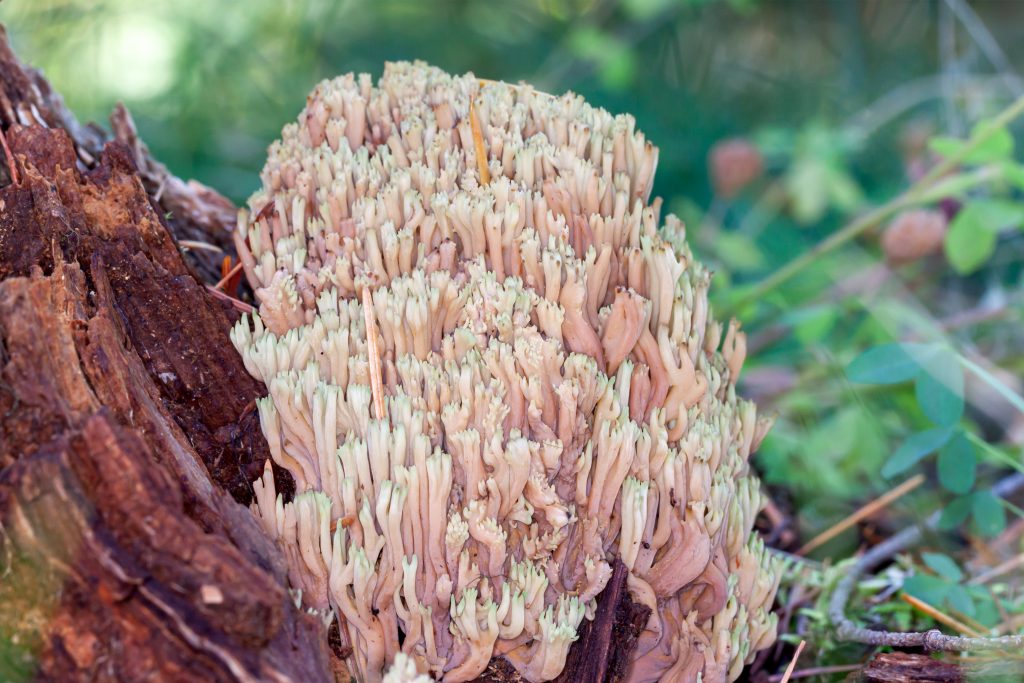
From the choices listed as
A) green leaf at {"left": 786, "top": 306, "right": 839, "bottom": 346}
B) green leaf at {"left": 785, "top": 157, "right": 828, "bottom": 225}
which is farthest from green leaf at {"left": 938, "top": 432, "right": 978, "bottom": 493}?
green leaf at {"left": 785, "top": 157, "right": 828, "bottom": 225}

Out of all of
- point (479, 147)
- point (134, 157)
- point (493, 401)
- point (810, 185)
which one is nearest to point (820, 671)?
point (493, 401)

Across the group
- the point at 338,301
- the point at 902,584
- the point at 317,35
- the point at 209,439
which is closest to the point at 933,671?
the point at 902,584

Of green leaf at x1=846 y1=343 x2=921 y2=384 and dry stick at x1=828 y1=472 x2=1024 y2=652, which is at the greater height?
green leaf at x1=846 y1=343 x2=921 y2=384

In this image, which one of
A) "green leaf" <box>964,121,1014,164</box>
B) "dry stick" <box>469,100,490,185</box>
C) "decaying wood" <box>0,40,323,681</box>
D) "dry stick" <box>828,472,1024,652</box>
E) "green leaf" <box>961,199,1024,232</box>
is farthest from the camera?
"green leaf" <box>961,199,1024,232</box>

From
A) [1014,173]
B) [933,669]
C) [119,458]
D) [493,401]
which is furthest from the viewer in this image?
[1014,173]

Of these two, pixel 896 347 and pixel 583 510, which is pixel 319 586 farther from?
pixel 896 347

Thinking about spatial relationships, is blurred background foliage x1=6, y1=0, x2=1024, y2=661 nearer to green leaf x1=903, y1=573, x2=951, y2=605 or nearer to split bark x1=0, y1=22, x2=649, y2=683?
green leaf x1=903, y1=573, x2=951, y2=605

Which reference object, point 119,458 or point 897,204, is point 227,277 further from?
point 897,204
